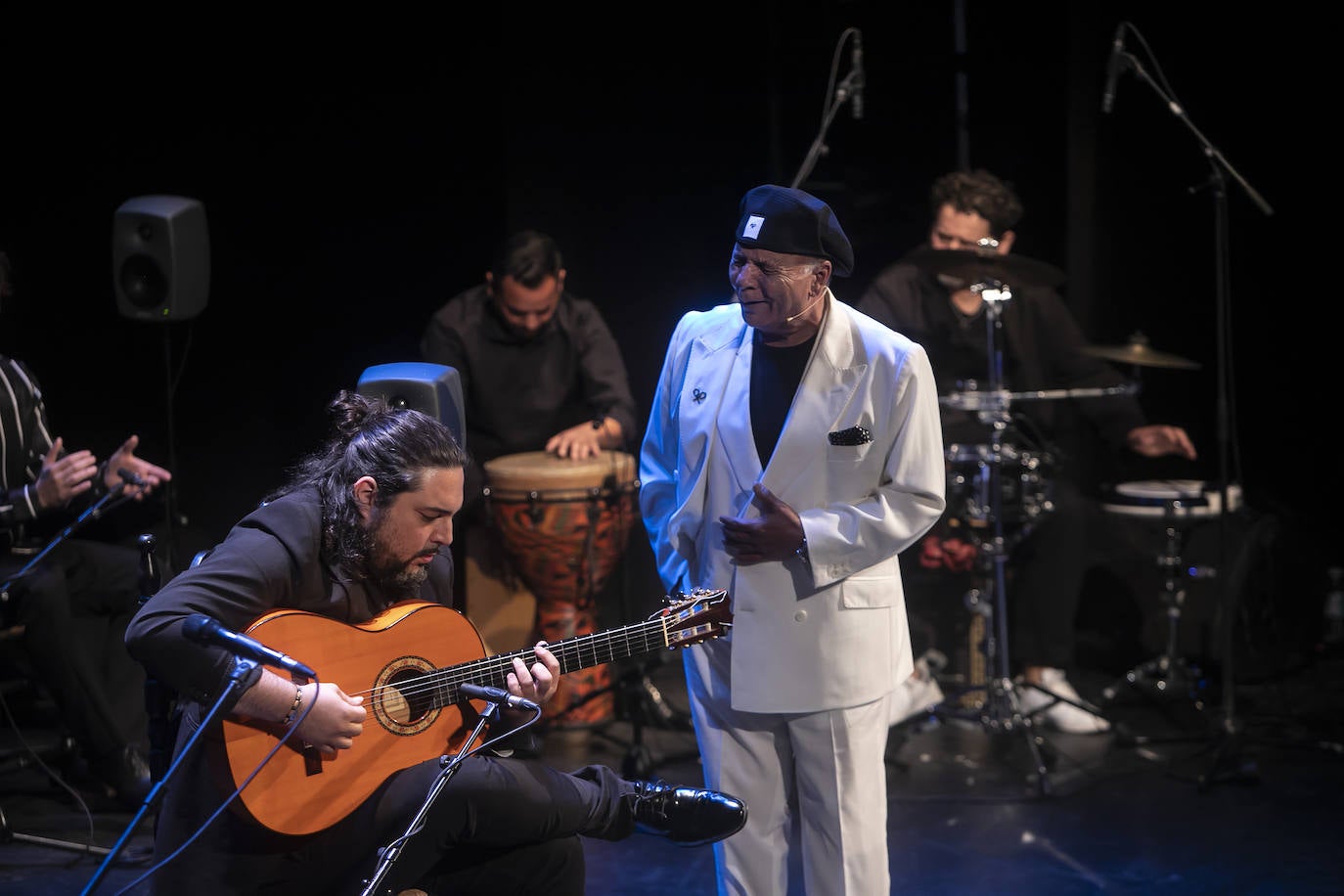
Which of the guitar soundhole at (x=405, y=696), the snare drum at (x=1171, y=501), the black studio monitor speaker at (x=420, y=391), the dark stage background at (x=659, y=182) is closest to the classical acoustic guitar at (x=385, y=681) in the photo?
the guitar soundhole at (x=405, y=696)

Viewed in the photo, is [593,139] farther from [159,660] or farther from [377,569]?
[159,660]

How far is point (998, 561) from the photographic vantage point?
5195mm

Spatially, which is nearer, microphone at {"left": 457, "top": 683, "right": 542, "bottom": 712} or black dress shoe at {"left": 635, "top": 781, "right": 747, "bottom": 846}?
microphone at {"left": 457, "top": 683, "right": 542, "bottom": 712}

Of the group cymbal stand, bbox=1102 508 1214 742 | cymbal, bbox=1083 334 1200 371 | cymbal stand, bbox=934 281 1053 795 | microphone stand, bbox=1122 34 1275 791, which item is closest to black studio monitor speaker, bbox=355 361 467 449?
cymbal stand, bbox=934 281 1053 795

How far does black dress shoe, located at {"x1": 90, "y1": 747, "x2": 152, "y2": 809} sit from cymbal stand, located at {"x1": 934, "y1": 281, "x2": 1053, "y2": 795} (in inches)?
110

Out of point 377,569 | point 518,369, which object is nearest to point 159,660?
point 377,569

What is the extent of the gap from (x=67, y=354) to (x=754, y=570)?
384 cm

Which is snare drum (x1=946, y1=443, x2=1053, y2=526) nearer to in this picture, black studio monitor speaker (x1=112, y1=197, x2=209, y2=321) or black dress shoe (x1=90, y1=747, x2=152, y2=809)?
black studio monitor speaker (x1=112, y1=197, x2=209, y2=321)

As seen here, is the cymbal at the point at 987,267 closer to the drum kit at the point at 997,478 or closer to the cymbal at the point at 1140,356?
the drum kit at the point at 997,478

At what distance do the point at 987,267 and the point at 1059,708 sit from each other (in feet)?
6.30

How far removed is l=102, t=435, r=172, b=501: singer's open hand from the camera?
4828mm

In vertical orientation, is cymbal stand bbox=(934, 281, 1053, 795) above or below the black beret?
below

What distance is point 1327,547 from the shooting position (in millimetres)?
6508

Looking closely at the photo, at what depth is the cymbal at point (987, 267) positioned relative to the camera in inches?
194
